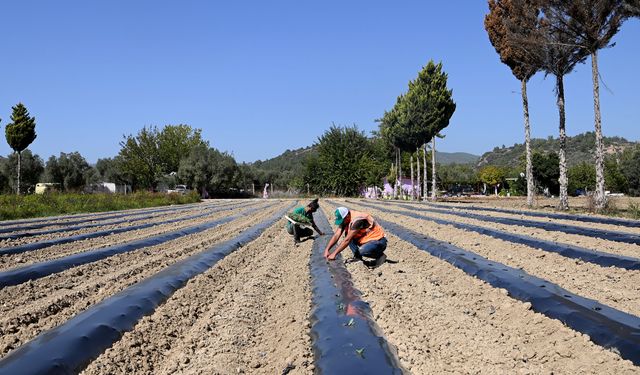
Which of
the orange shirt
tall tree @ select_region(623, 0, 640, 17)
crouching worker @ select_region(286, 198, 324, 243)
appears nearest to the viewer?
the orange shirt

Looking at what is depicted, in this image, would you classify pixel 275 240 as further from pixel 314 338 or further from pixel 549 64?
pixel 549 64

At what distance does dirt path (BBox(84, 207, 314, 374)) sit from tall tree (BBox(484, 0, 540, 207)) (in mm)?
13968

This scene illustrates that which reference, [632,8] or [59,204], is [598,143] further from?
[59,204]

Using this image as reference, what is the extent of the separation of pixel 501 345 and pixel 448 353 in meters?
0.45

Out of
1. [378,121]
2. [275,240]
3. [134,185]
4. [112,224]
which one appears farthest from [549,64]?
[134,185]

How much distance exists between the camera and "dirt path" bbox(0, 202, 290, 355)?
162 inches

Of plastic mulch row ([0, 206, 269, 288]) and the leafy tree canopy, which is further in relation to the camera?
the leafy tree canopy

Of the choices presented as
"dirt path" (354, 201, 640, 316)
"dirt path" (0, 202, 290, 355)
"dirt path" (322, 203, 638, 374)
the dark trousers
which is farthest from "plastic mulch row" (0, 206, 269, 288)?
"dirt path" (354, 201, 640, 316)

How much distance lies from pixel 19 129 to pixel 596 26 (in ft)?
87.4

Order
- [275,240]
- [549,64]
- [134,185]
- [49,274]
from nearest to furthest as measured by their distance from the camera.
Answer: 1. [49,274]
2. [275,240]
3. [549,64]
4. [134,185]

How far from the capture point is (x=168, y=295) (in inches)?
208

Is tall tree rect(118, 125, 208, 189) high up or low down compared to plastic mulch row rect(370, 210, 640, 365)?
up

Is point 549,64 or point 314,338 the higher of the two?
point 549,64

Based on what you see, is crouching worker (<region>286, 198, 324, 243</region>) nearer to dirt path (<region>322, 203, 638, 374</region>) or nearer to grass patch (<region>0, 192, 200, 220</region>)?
dirt path (<region>322, 203, 638, 374</region>)
